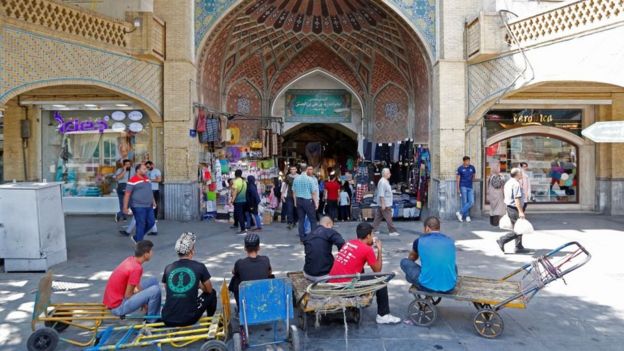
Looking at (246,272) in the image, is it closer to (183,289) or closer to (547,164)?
(183,289)

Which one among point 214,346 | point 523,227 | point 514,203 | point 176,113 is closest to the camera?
point 214,346

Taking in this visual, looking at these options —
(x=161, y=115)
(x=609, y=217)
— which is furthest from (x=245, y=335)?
(x=609, y=217)

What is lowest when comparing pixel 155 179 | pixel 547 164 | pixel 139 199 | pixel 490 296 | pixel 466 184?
Result: pixel 490 296

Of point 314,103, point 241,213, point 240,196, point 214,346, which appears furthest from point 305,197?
point 314,103

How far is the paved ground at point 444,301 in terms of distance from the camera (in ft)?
13.3

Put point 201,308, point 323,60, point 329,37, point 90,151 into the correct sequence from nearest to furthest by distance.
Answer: point 201,308 < point 90,151 < point 329,37 < point 323,60

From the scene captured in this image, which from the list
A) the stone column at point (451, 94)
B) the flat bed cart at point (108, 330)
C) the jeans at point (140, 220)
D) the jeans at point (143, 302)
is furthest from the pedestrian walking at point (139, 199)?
the stone column at point (451, 94)

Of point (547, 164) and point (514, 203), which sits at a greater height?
point (547, 164)

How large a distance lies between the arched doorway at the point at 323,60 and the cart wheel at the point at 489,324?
30.7ft

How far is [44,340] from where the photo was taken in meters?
3.73

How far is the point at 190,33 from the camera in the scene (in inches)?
460

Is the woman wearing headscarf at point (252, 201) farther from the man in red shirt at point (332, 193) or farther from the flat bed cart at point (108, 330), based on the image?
the flat bed cart at point (108, 330)

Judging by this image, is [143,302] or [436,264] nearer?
[143,302]

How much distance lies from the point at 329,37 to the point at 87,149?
334 inches
